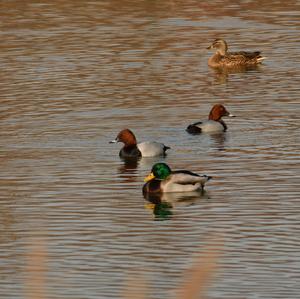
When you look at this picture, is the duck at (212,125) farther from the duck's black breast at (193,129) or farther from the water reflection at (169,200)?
the water reflection at (169,200)

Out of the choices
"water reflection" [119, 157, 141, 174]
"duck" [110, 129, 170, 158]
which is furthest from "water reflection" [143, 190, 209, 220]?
"duck" [110, 129, 170, 158]

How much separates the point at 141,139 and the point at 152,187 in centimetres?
465

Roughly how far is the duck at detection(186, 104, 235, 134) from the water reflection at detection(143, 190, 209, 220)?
14.2 feet

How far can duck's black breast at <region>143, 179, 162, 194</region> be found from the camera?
54.2 feet

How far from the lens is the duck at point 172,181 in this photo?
16516 millimetres

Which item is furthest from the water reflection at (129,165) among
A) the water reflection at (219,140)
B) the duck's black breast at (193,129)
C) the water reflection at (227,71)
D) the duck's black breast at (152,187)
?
the water reflection at (227,71)

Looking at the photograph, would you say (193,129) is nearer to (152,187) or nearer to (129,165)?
(129,165)

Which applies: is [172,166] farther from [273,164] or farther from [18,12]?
[18,12]

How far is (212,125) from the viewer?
69.9 feet

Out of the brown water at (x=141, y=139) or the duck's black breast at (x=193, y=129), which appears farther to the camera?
the duck's black breast at (x=193, y=129)

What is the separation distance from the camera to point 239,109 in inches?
934

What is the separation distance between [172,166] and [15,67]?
10877 mm

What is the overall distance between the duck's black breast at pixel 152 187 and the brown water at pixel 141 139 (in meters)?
0.19

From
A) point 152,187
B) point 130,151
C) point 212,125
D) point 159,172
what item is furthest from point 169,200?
point 212,125
